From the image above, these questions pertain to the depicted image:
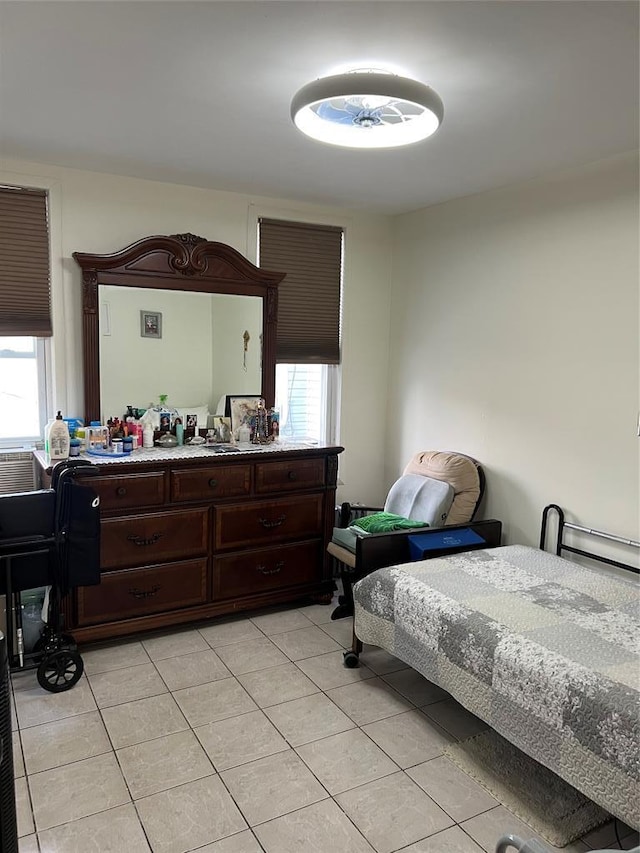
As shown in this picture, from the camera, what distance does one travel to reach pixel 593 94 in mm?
2186

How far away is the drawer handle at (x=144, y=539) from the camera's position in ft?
10.2

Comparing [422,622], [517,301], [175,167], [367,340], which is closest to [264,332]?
[367,340]

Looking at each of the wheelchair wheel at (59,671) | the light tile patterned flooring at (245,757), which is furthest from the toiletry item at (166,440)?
the wheelchair wheel at (59,671)

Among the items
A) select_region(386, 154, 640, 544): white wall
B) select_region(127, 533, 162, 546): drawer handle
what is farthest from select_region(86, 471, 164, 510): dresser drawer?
select_region(386, 154, 640, 544): white wall

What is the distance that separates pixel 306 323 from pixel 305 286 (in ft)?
0.77

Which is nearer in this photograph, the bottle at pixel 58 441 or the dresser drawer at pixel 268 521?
the bottle at pixel 58 441

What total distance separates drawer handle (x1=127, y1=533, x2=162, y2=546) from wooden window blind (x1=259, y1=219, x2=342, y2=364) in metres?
1.37

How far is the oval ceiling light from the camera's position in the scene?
1.91 metres

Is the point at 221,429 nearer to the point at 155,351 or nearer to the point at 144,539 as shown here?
the point at 155,351

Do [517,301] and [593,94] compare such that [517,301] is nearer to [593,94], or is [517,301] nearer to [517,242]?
[517,242]

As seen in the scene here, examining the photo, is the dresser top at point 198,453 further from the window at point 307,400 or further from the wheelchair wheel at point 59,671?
the wheelchair wheel at point 59,671


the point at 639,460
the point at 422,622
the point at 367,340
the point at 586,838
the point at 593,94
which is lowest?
the point at 586,838

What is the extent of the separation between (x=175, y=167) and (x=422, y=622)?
8.18 ft

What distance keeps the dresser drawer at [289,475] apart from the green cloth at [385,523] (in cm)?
36
